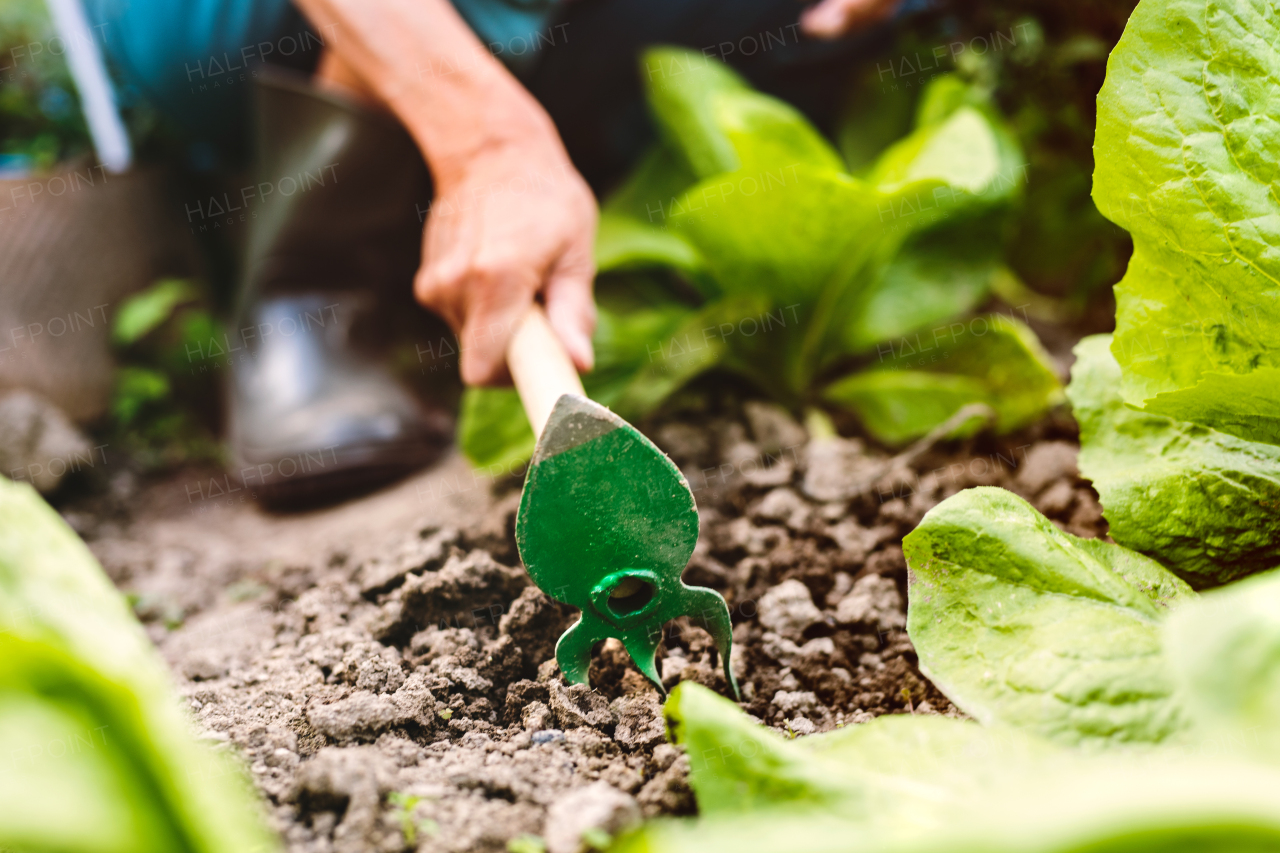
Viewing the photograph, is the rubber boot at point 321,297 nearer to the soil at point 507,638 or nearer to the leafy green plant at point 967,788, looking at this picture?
the soil at point 507,638

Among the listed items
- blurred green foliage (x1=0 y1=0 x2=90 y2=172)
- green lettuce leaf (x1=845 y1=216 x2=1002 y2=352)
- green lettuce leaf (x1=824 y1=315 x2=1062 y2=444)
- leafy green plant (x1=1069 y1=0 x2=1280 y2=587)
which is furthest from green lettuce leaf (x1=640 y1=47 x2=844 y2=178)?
blurred green foliage (x1=0 y1=0 x2=90 y2=172)

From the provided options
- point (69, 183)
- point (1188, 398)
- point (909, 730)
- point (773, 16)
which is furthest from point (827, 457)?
point (69, 183)

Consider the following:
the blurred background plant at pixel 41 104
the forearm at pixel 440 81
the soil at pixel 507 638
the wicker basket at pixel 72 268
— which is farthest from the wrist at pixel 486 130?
the blurred background plant at pixel 41 104

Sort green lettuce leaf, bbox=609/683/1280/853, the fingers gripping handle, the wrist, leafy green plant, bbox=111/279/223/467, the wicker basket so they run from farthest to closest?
leafy green plant, bbox=111/279/223/467
the wicker basket
the wrist
the fingers gripping handle
green lettuce leaf, bbox=609/683/1280/853

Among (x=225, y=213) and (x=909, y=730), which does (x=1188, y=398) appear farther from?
(x=225, y=213)

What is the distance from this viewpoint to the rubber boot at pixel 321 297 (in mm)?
1632

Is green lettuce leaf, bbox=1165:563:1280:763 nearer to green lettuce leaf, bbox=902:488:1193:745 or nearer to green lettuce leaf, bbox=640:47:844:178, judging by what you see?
green lettuce leaf, bbox=902:488:1193:745

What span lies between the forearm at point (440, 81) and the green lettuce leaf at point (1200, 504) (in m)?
0.90

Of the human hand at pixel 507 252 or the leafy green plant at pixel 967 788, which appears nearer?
the leafy green plant at pixel 967 788

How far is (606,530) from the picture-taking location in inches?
32.1

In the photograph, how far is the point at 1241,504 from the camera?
0.84 metres

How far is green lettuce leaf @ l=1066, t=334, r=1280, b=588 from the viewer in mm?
833

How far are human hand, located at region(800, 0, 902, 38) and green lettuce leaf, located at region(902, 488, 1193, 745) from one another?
1295mm

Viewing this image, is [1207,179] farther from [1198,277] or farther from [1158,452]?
[1158,452]
